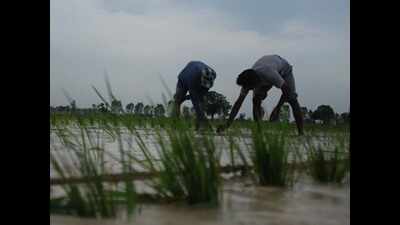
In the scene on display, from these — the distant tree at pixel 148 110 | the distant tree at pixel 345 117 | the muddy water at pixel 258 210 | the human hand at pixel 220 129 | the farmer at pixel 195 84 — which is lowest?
the muddy water at pixel 258 210

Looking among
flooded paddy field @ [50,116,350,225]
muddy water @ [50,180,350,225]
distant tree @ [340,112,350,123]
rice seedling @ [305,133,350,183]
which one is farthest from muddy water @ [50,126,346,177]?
distant tree @ [340,112,350,123]

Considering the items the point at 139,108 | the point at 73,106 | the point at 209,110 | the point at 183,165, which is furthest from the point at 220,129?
the point at 73,106

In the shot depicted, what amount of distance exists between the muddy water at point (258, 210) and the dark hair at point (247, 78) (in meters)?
0.38

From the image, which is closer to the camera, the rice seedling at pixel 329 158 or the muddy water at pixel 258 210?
the muddy water at pixel 258 210

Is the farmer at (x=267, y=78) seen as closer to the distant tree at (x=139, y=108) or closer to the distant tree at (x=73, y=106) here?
the distant tree at (x=139, y=108)

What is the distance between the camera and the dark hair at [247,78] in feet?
5.50

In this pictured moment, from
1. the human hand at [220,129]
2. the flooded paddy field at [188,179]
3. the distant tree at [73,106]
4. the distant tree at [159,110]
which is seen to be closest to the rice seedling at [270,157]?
the flooded paddy field at [188,179]

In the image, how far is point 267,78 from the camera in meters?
1.71

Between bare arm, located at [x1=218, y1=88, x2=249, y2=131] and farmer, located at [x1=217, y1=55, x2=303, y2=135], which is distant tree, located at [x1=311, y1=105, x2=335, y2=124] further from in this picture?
bare arm, located at [x1=218, y1=88, x2=249, y2=131]

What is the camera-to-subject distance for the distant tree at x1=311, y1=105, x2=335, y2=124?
5.57ft
